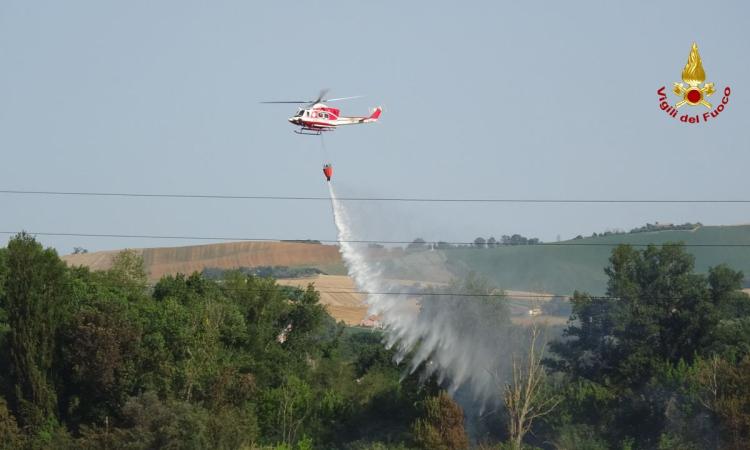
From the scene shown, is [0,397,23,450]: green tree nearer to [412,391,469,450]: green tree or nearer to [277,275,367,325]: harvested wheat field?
[412,391,469,450]: green tree

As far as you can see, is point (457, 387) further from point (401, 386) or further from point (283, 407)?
point (283, 407)

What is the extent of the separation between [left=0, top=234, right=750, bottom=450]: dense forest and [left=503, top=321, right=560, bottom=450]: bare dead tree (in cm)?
19

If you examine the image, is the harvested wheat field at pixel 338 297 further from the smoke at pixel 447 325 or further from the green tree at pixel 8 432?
the green tree at pixel 8 432

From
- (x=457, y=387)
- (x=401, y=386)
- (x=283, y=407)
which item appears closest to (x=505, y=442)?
(x=457, y=387)

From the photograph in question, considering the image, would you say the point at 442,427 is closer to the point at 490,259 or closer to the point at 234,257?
the point at 490,259

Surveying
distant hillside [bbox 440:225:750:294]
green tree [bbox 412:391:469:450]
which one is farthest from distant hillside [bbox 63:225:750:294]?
green tree [bbox 412:391:469:450]

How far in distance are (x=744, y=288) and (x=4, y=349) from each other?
51159mm

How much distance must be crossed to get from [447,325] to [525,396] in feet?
27.5

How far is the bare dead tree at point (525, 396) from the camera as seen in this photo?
53812 mm

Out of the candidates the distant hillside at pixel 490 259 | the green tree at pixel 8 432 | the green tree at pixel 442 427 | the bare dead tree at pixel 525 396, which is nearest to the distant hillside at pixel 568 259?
the distant hillside at pixel 490 259

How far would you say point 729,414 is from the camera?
2115 inches

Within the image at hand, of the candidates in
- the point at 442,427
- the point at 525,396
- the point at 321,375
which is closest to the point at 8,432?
the point at 442,427

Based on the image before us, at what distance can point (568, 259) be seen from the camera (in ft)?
271

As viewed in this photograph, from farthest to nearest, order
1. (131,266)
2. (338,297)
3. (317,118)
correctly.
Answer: (338,297) < (131,266) < (317,118)
